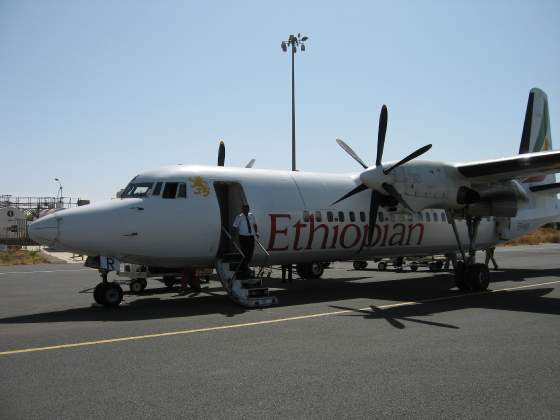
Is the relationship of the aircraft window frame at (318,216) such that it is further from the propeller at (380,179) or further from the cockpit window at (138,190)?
the cockpit window at (138,190)

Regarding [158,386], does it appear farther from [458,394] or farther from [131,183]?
[131,183]

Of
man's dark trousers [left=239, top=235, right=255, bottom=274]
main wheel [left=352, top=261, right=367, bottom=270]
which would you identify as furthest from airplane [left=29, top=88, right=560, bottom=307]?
main wheel [left=352, top=261, right=367, bottom=270]

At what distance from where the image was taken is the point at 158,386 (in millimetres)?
5727

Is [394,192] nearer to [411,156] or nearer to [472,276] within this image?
[411,156]

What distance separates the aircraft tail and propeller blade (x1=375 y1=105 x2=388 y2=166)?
420 inches

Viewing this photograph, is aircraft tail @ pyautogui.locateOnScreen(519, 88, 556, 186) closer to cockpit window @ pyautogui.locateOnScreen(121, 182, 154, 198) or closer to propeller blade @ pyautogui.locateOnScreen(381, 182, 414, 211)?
propeller blade @ pyautogui.locateOnScreen(381, 182, 414, 211)

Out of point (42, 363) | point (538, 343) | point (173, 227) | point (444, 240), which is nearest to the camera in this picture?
point (42, 363)

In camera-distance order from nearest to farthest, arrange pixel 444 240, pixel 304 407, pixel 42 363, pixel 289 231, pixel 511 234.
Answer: pixel 304 407 → pixel 42 363 → pixel 289 231 → pixel 444 240 → pixel 511 234

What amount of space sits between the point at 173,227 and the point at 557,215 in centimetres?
1832

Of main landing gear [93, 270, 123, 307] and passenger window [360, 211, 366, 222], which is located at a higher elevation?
passenger window [360, 211, 366, 222]

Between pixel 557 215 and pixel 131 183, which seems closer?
pixel 131 183

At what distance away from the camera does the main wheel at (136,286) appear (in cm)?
1573

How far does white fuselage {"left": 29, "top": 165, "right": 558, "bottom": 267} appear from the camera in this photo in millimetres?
11680

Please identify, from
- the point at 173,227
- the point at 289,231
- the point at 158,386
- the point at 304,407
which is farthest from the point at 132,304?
the point at 304,407
